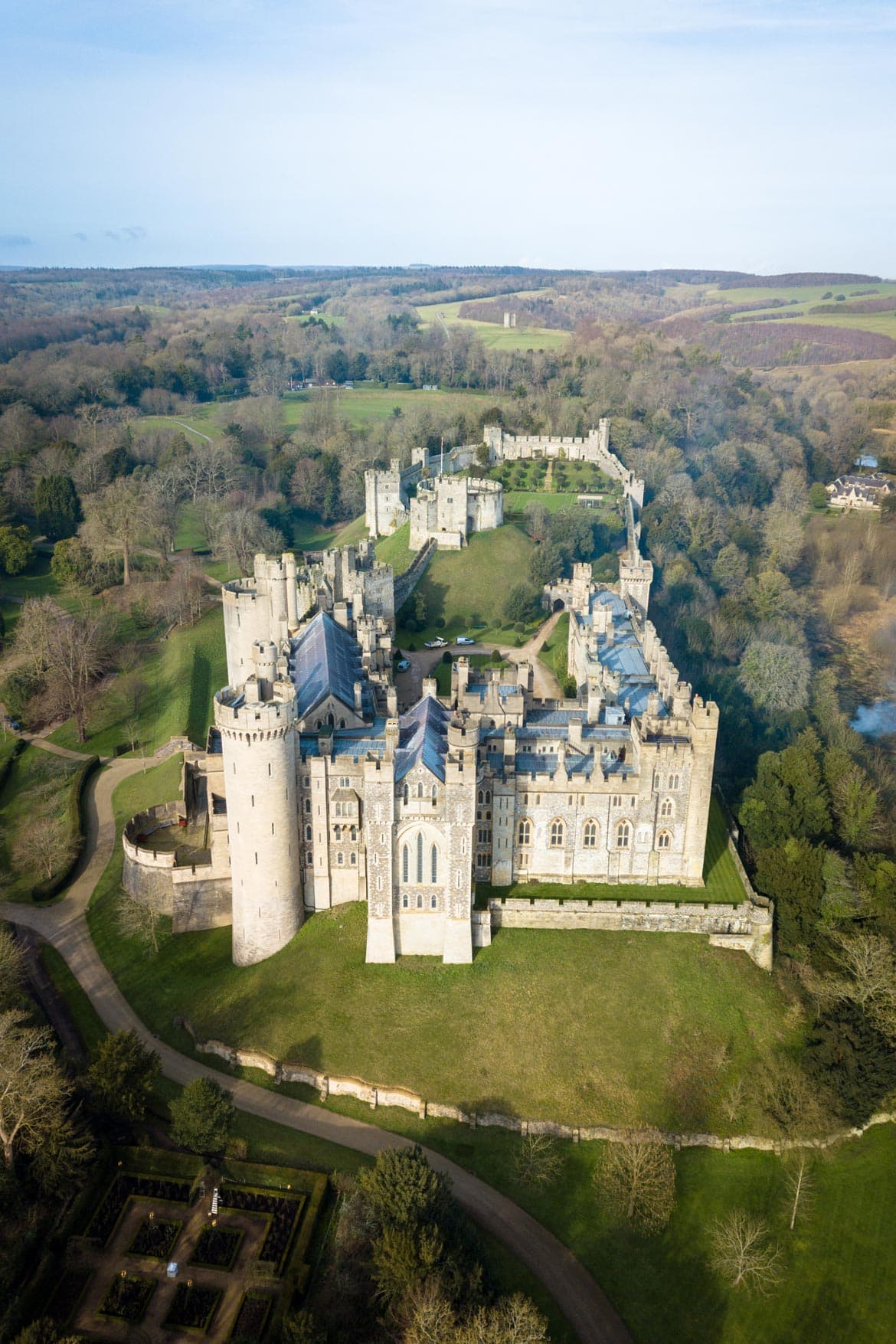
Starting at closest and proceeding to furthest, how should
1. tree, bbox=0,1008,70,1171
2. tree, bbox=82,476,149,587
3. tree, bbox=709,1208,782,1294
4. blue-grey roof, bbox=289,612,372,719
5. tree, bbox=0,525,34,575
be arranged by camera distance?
tree, bbox=709,1208,782,1294 < tree, bbox=0,1008,70,1171 < blue-grey roof, bbox=289,612,372,719 < tree, bbox=82,476,149,587 < tree, bbox=0,525,34,575

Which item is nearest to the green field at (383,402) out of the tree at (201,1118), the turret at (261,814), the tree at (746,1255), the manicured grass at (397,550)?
the manicured grass at (397,550)

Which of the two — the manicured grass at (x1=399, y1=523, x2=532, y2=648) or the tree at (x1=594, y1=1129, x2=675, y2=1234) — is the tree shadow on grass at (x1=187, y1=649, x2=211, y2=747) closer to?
the manicured grass at (x1=399, y1=523, x2=532, y2=648)

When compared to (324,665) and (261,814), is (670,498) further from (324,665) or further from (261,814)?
(261,814)

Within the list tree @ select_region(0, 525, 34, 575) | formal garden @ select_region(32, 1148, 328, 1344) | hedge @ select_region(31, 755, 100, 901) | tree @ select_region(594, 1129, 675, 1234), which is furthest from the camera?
tree @ select_region(0, 525, 34, 575)

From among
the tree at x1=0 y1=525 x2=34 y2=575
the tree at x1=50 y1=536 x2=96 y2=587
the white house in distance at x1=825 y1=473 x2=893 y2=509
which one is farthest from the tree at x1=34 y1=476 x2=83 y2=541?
the white house in distance at x1=825 y1=473 x2=893 y2=509

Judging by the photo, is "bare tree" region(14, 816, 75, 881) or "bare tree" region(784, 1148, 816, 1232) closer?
"bare tree" region(784, 1148, 816, 1232)

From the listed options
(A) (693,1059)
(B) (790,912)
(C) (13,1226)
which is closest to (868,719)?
(B) (790,912)
